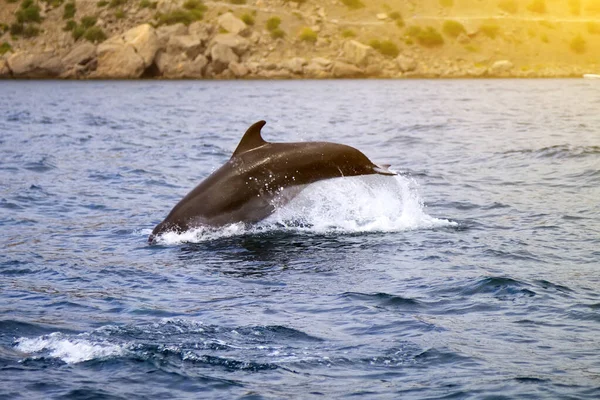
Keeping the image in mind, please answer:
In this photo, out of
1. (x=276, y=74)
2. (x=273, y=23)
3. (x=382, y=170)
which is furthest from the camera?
(x=273, y=23)

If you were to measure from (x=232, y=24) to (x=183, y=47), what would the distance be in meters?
12.1

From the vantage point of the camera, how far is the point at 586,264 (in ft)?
39.9

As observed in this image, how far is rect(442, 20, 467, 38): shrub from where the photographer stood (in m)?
117

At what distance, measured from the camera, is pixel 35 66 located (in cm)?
9856

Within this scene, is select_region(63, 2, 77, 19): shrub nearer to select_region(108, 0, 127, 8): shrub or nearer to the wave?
select_region(108, 0, 127, 8): shrub

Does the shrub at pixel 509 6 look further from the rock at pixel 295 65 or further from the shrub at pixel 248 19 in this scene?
the rock at pixel 295 65

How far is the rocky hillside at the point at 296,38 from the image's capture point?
99250 mm

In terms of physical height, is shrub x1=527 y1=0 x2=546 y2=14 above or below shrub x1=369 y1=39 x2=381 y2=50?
Result: above

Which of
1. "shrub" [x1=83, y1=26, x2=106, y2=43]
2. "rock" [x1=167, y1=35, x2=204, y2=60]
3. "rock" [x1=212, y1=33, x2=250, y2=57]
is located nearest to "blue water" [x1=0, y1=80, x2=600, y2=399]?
"rock" [x1=167, y1=35, x2=204, y2=60]

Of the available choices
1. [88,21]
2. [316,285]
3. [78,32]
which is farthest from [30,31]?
[316,285]

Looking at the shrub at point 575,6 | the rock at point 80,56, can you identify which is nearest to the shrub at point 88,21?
the rock at point 80,56

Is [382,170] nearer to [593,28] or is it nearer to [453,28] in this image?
[453,28]

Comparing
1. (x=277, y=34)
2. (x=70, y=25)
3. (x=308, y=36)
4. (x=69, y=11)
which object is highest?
(x=69, y=11)

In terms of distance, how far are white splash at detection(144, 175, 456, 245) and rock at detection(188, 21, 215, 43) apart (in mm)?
88081
